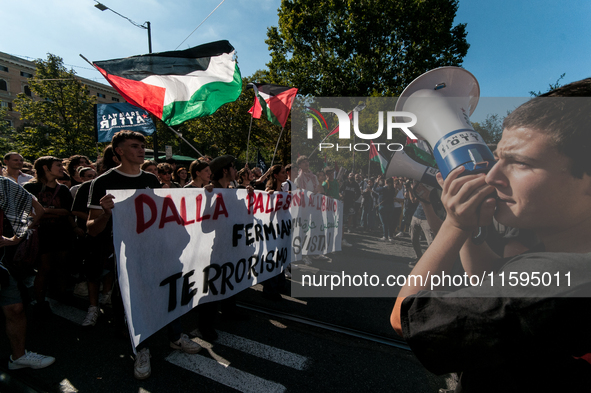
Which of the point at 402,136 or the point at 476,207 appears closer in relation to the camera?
the point at 476,207

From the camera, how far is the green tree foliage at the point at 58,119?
697 inches

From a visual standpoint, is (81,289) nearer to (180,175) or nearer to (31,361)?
(31,361)

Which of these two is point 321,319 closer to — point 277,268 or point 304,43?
point 277,268

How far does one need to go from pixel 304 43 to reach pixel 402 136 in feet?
59.7

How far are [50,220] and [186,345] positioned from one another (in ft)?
7.71

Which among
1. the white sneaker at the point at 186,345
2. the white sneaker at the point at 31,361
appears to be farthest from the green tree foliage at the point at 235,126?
the white sneaker at the point at 31,361

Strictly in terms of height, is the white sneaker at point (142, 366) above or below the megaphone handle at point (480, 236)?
below

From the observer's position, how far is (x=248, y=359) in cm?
256

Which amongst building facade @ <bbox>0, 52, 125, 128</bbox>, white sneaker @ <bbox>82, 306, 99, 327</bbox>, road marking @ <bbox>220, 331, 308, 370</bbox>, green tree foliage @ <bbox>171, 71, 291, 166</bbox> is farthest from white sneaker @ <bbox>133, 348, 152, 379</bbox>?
building facade @ <bbox>0, 52, 125, 128</bbox>

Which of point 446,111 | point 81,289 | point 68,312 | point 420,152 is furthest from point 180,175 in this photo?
point 446,111

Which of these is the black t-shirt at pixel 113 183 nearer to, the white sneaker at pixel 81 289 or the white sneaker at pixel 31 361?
Answer: the white sneaker at pixel 31 361

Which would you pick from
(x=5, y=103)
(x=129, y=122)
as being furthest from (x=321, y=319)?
(x=5, y=103)

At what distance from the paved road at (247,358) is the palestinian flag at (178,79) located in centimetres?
237

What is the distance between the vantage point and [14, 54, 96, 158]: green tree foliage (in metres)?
17.7
